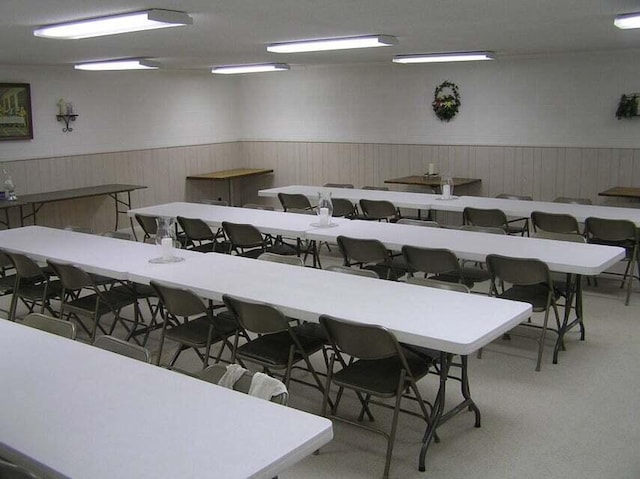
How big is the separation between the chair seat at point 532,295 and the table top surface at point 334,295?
46.7 inches

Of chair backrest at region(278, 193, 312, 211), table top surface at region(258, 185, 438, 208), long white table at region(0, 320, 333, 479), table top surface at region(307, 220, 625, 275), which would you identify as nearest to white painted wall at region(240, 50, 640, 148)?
table top surface at region(258, 185, 438, 208)

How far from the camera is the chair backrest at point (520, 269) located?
4.82m

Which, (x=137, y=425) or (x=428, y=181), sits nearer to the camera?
Answer: (x=137, y=425)

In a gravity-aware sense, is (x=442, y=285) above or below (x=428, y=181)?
below

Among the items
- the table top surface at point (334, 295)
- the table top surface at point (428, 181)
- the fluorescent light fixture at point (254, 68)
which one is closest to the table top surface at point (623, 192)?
the table top surface at point (428, 181)

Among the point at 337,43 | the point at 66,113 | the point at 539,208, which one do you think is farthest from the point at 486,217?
the point at 66,113

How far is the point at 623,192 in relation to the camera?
8.28 m

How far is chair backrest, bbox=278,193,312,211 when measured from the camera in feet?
28.6

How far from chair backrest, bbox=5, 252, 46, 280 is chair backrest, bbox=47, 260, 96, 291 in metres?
0.34

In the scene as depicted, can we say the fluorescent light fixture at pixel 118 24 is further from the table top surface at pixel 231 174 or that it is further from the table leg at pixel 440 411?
the table top surface at pixel 231 174

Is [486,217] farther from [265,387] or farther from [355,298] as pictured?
[265,387]

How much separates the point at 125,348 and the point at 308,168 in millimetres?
8979

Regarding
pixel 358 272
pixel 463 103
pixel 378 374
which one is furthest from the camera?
pixel 463 103

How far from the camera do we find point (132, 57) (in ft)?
27.5
